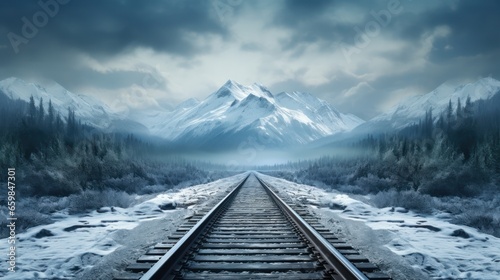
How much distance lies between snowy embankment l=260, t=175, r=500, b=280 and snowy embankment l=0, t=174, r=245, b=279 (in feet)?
12.7

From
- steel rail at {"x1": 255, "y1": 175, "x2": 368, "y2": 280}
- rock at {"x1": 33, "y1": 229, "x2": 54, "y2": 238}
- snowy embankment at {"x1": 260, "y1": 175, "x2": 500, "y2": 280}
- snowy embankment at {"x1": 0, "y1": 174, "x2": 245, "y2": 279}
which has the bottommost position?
snowy embankment at {"x1": 260, "y1": 175, "x2": 500, "y2": 280}

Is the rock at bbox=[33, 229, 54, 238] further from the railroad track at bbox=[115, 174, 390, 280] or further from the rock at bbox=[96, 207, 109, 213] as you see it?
the rock at bbox=[96, 207, 109, 213]

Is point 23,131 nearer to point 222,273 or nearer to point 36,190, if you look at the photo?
point 36,190

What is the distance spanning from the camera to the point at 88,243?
21.1 feet

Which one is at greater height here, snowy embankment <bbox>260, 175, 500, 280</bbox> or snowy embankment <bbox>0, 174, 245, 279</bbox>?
snowy embankment <bbox>0, 174, 245, 279</bbox>

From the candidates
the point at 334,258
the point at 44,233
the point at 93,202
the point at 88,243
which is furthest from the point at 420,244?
the point at 93,202

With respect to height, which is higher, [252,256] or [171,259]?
[171,259]

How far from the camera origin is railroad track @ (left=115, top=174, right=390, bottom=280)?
4.06 metres

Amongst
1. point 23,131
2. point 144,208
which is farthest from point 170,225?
point 23,131

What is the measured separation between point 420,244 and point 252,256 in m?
3.37

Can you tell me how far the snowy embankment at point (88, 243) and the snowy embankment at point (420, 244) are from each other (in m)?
3.86

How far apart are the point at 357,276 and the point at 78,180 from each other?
15.1 metres

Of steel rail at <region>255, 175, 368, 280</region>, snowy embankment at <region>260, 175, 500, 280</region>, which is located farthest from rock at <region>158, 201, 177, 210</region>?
steel rail at <region>255, 175, 368, 280</region>

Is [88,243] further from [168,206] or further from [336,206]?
[336,206]
